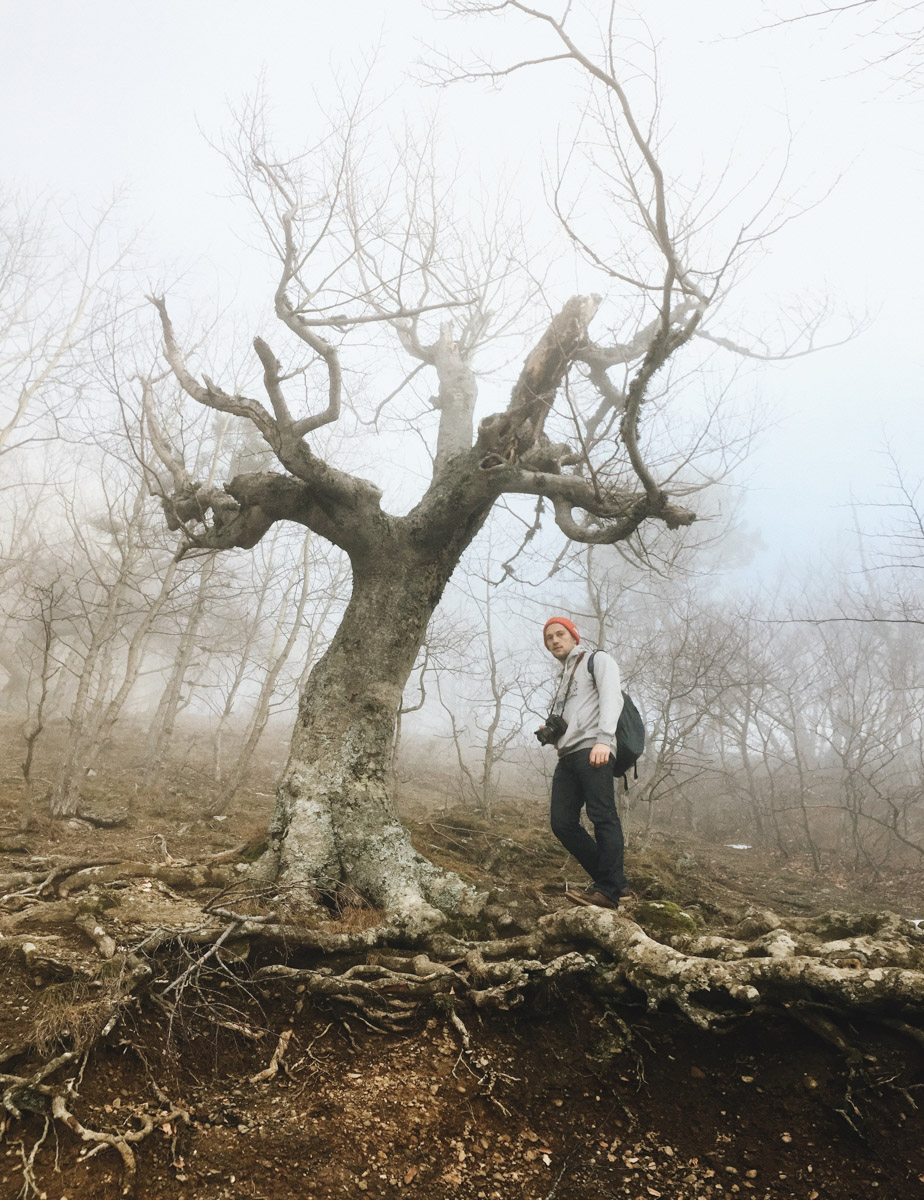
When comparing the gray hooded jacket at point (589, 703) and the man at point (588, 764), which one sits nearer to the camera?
the man at point (588, 764)

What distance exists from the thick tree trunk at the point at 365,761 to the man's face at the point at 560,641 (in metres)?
1.26

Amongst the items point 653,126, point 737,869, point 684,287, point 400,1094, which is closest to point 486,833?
point 737,869

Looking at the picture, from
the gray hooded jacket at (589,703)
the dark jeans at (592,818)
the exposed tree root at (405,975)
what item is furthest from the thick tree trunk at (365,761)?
the gray hooded jacket at (589,703)

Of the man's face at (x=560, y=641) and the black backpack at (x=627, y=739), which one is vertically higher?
the man's face at (x=560, y=641)

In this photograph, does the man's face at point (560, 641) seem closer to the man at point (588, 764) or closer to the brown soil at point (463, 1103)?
the man at point (588, 764)

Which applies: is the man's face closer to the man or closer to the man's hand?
the man

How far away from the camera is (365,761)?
190 inches

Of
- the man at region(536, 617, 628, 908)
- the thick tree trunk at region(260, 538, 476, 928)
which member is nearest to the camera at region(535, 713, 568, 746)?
the man at region(536, 617, 628, 908)

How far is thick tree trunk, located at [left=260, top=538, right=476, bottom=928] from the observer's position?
4320 mm

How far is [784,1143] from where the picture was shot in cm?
214

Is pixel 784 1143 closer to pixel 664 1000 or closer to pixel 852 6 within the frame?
pixel 664 1000

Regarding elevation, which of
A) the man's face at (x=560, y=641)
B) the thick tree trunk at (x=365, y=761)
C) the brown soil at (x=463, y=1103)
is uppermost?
the man's face at (x=560, y=641)

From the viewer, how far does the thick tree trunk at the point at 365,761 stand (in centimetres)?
432

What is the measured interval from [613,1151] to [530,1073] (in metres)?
0.47
